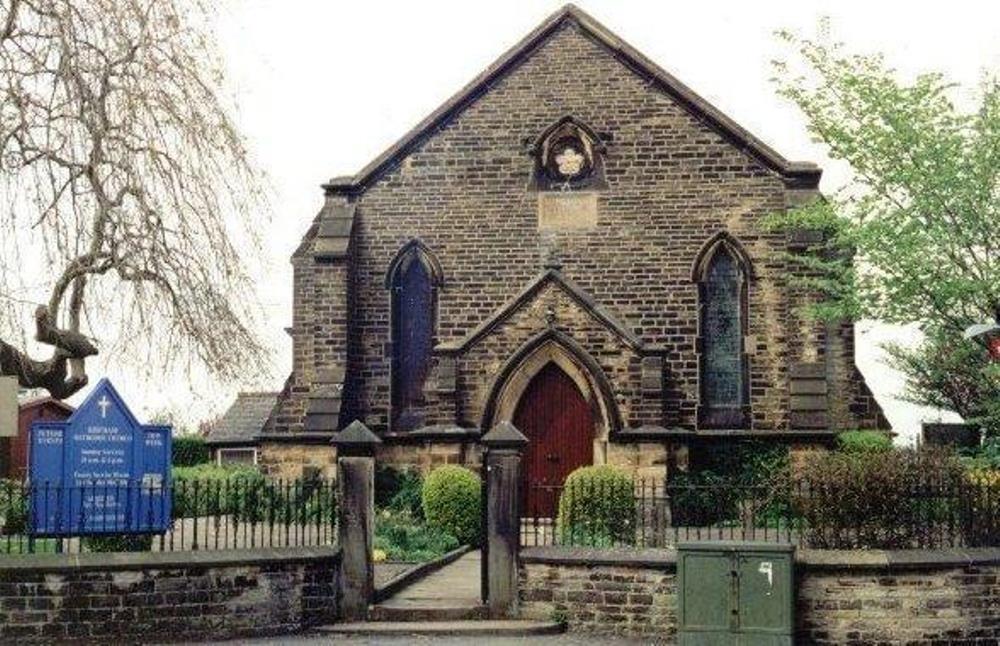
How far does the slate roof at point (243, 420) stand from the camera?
148ft

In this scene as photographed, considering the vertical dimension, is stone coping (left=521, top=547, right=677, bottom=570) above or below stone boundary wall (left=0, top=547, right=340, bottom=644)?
above

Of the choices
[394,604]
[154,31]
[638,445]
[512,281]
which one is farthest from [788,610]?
[512,281]

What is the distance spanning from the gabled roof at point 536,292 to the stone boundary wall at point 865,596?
10611mm

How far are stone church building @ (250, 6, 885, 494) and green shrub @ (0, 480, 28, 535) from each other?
6906 millimetres

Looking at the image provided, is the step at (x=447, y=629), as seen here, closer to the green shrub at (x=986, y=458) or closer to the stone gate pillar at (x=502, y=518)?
the stone gate pillar at (x=502, y=518)

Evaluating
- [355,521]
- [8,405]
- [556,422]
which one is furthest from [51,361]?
[556,422]

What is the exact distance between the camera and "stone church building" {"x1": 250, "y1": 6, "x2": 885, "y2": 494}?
87.1 feet

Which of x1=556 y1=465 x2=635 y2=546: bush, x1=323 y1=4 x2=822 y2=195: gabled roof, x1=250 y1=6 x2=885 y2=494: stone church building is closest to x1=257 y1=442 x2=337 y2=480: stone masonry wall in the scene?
x1=250 y1=6 x2=885 y2=494: stone church building

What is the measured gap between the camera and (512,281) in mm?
27906

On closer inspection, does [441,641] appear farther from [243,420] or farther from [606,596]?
[243,420]

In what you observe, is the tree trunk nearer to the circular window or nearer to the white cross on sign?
the white cross on sign

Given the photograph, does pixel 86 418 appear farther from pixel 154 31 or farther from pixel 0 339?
pixel 154 31

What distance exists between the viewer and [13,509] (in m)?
19.7

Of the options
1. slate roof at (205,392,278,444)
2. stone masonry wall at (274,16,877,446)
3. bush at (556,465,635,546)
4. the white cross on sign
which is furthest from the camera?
slate roof at (205,392,278,444)
